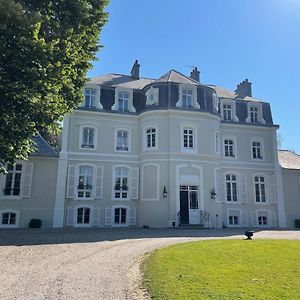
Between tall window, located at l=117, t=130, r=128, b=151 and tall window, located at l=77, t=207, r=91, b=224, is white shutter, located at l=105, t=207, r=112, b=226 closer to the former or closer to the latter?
tall window, located at l=77, t=207, r=91, b=224

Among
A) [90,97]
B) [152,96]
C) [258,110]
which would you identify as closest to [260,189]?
[258,110]

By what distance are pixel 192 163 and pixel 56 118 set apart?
12.1 m

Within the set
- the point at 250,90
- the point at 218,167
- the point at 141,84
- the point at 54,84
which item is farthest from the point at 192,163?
the point at 54,84

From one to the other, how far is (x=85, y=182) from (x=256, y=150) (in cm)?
1273

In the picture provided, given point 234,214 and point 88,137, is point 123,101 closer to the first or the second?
point 88,137

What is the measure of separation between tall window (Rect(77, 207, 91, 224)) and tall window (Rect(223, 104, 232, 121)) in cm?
1191

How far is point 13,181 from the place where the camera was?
19891 mm

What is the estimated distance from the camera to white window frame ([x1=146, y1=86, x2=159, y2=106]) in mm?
22219

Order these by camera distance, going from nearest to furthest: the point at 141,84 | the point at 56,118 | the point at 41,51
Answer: the point at 41,51 < the point at 56,118 < the point at 141,84

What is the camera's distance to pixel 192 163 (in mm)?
21453

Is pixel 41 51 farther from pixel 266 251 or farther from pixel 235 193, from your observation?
pixel 235 193

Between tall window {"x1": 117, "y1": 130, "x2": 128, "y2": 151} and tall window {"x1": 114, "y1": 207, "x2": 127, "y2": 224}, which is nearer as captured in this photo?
tall window {"x1": 114, "y1": 207, "x2": 127, "y2": 224}

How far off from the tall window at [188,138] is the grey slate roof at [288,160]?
25.8ft

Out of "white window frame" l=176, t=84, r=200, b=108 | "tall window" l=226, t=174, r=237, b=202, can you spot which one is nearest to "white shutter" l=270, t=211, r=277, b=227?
"tall window" l=226, t=174, r=237, b=202
